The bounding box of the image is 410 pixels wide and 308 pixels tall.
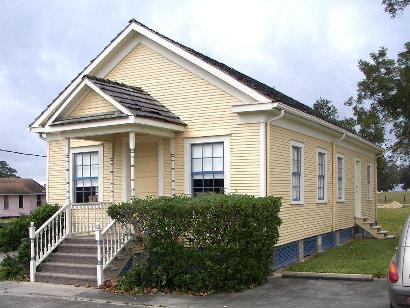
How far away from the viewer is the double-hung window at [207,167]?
1468 cm

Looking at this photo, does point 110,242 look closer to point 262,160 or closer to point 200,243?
point 200,243

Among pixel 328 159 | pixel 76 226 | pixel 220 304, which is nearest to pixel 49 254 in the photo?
pixel 76 226

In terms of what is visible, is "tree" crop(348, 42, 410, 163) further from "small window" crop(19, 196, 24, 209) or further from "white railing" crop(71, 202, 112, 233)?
"small window" crop(19, 196, 24, 209)

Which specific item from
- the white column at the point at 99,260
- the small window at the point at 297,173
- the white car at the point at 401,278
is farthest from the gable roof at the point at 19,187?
the white car at the point at 401,278

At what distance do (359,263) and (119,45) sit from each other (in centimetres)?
923

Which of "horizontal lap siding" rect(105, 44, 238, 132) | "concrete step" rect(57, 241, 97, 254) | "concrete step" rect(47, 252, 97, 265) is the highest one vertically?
"horizontal lap siding" rect(105, 44, 238, 132)

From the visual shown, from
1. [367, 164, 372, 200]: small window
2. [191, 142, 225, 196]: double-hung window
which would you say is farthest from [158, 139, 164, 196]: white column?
[367, 164, 372, 200]: small window

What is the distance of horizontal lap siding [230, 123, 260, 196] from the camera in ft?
46.1

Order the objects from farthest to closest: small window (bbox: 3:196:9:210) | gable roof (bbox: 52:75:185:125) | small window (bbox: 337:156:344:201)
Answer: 1. small window (bbox: 3:196:9:210)
2. small window (bbox: 337:156:344:201)
3. gable roof (bbox: 52:75:185:125)

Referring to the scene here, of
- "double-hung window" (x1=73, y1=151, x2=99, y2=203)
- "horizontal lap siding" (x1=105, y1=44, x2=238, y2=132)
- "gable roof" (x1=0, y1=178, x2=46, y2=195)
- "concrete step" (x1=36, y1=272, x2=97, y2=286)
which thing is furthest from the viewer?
"gable roof" (x1=0, y1=178, x2=46, y2=195)

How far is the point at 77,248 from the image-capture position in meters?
14.0

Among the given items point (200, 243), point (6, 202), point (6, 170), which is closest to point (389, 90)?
point (200, 243)

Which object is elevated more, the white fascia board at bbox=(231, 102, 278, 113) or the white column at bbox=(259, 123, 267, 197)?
the white fascia board at bbox=(231, 102, 278, 113)

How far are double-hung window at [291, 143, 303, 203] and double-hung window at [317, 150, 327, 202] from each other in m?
1.76
